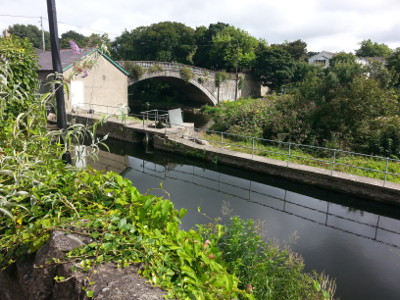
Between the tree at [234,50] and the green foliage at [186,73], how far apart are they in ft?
36.1

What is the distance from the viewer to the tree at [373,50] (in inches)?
2862

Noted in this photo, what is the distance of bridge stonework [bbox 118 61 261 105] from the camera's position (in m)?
27.3

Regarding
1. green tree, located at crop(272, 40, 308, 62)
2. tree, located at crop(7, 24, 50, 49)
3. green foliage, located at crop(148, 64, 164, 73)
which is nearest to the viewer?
green foliage, located at crop(148, 64, 164, 73)

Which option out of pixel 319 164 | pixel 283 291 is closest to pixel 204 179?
pixel 319 164

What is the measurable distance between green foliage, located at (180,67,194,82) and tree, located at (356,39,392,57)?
2320 inches

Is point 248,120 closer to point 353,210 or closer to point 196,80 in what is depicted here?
point 353,210

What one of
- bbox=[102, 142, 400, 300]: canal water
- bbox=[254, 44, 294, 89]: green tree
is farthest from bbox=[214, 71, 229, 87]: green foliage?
bbox=[102, 142, 400, 300]: canal water

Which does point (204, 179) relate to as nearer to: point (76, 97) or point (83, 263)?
point (83, 263)

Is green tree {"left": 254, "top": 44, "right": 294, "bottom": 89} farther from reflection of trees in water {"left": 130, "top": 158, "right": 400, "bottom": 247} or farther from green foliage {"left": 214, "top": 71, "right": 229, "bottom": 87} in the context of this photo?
reflection of trees in water {"left": 130, "top": 158, "right": 400, "bottom": 247}

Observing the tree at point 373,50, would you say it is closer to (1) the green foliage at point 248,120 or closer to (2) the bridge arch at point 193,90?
(2) the bridge arch at point 193,90

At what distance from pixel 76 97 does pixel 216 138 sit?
1022cm

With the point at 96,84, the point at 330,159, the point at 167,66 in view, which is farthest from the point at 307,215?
the point at 167,66

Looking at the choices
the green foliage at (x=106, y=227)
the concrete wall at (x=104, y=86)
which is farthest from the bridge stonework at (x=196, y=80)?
the green foliage at (x=106, y=227)

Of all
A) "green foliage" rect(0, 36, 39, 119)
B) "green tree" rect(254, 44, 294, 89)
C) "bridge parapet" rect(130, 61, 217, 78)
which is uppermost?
"green tree" rect(254, 44, 294, 89)
